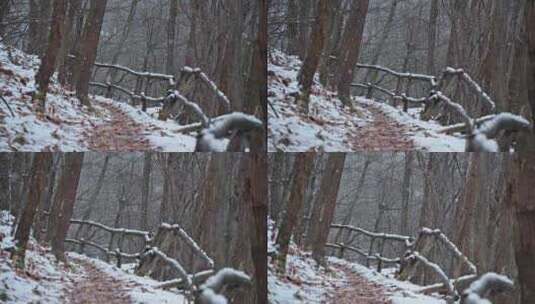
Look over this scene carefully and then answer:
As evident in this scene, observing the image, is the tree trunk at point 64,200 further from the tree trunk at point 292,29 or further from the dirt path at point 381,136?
the dirt path at point 381,136

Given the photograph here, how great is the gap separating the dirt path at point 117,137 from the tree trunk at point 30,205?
0.20 meters

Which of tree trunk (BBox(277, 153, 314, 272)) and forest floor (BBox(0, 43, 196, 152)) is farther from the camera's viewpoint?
tree trunk (BBox(277, 153, 314, 272))

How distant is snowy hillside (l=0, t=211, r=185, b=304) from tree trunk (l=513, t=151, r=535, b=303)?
4.20 ft

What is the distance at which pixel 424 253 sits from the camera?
2.58m

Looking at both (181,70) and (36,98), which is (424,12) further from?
(36,98)

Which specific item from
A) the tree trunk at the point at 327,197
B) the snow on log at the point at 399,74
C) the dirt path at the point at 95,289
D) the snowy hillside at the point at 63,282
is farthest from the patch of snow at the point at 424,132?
the dirt path at the point at 95,289

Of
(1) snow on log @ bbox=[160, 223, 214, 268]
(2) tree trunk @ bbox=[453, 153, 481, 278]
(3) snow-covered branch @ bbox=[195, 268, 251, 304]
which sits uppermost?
(2) tree trunk @ bbox=[453, 153, 481, 278]

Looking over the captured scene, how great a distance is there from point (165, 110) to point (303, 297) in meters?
0.87

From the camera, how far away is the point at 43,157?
8.42 feet

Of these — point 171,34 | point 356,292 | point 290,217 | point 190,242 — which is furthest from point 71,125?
point 356,292

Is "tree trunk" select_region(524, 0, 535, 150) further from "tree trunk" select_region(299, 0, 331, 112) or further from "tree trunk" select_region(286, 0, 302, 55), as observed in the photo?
"tree trunk" select_region(286, 0, 302, 55)

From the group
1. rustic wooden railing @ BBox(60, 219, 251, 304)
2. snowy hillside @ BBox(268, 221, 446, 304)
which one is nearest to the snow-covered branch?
rustic wooden railing @ BBox(60, 219, 251, 304)

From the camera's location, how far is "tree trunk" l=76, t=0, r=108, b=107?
8.34ft

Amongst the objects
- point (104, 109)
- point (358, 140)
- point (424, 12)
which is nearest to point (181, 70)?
point (104, 109)
